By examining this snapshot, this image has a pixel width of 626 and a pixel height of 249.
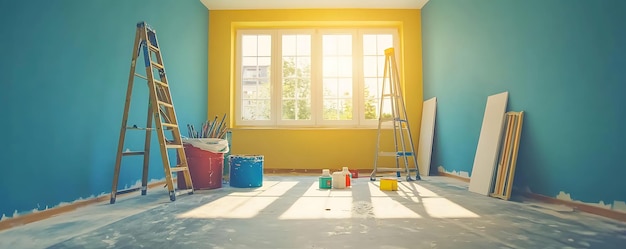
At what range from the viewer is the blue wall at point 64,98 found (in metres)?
1.92

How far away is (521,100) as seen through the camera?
2.85 meters

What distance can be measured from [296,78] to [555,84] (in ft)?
11.7

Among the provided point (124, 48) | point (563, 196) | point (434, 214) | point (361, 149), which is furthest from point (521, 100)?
point (124, 48)

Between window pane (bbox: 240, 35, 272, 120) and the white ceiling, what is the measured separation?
0.50m

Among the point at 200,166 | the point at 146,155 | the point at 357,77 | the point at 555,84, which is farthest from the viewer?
the point at 357,77

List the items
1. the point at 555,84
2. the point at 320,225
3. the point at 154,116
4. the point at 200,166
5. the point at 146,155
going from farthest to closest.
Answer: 1. the point at 200,166
2. the point at 146,155
3. the point at 154,116
4. the point at 555,84
5. the point at 320,225

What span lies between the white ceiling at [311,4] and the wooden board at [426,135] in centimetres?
151

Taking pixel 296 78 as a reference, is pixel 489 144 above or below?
below

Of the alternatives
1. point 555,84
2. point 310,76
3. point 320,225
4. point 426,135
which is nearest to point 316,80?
point 310,76

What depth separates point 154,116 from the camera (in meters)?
2.62

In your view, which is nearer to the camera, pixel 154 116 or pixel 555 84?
pixel 555 84

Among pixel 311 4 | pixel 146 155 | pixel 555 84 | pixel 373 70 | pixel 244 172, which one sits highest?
pixel 311 4

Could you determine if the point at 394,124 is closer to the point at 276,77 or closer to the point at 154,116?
the point at 276,77

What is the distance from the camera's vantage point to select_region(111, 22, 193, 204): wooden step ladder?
102 inches
